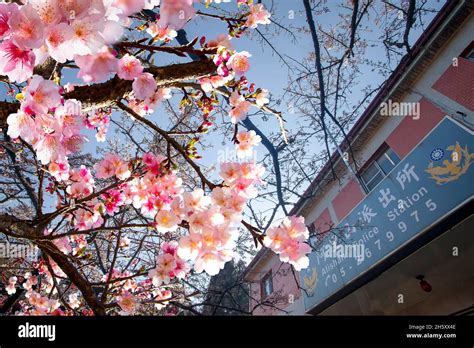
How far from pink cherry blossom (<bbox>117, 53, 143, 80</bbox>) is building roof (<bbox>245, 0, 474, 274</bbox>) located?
3174 mm

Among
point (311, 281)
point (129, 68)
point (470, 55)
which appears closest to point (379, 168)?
point (470, 55)

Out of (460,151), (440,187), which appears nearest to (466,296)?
(440,187)

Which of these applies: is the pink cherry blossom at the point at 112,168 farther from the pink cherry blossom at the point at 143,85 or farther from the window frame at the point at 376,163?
the window frame at the point at 376,163

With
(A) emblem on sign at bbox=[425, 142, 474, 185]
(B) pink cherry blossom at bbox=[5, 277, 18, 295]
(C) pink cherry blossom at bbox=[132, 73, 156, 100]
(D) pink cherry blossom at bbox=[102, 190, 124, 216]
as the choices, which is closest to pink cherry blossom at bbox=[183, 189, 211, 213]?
(C) pink cherry blossom at bbox=[132, 73, 156, 100]

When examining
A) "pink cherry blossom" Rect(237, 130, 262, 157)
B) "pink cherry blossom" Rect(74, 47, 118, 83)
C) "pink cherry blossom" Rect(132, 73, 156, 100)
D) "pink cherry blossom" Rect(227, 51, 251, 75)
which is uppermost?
"pink cherry blossom" Rect(227, 51, 251, 75)

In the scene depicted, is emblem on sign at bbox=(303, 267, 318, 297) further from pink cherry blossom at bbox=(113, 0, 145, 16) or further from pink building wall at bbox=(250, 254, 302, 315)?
pink cherry blossom at bbox=(113, 0, 145, 16)

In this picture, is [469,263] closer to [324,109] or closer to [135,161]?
[324,109]

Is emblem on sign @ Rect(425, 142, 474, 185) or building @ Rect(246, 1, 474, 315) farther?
building @ Rect(246, 1, 474, 315)

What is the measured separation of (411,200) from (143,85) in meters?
4.60

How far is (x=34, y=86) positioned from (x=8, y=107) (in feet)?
1.36

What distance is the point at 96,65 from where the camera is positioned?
1.28 m

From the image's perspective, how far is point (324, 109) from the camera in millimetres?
3381

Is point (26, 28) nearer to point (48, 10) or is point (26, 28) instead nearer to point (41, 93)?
point (48, 10)

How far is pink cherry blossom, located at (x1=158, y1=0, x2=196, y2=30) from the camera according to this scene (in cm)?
138
